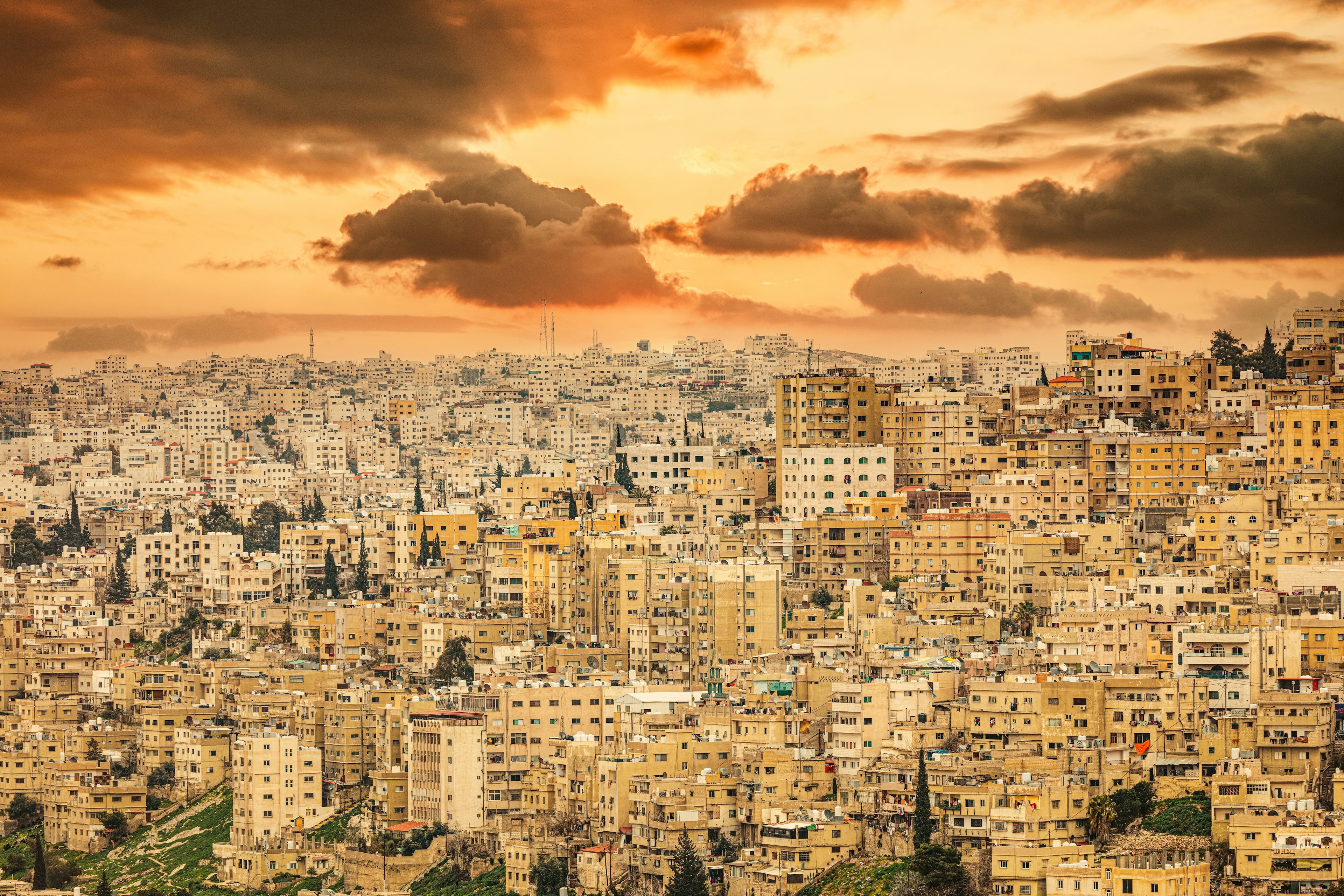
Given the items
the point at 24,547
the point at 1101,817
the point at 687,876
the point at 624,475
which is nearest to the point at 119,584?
the point at 24,547

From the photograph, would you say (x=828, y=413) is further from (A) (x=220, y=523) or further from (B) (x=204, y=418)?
(B) (x=204, y=418)

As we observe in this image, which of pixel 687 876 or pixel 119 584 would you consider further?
pixel 119 584

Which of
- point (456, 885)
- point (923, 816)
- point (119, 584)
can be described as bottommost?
point (456, 885)

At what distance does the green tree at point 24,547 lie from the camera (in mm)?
95938

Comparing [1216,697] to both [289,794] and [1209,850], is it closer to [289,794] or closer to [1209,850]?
[1209,850]

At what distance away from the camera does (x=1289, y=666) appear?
151 feet

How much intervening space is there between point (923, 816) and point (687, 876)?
4.42 meters

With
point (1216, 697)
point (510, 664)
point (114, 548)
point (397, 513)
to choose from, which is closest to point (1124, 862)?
point (1216, 697)

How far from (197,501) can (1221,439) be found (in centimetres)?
5833

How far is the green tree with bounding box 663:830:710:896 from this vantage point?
44281 millimetres

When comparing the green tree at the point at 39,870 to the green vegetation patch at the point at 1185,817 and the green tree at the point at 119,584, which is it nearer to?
the green tree at the point at 119,584

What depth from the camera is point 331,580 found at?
78.1 meters

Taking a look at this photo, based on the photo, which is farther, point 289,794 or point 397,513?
point 397,513

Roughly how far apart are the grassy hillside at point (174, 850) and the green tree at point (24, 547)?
3472 centimetres
